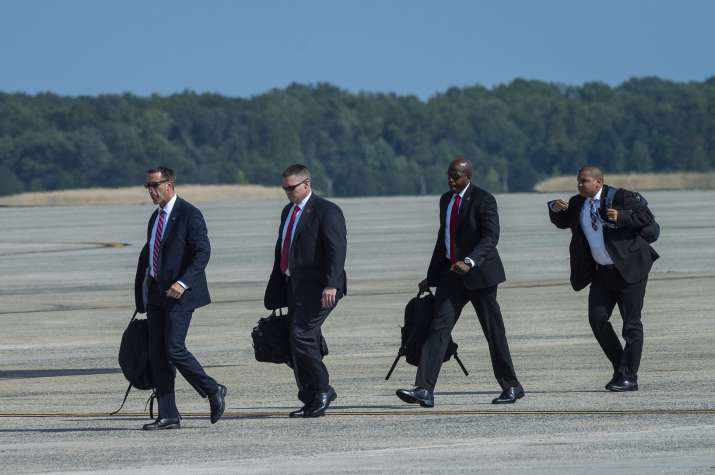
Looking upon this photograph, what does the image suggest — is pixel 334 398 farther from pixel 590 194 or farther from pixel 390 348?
pixel 390 348

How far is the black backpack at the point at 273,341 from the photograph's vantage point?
12500 millimetres

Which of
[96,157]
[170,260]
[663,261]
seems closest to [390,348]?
[170,260]

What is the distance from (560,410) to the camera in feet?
40.3

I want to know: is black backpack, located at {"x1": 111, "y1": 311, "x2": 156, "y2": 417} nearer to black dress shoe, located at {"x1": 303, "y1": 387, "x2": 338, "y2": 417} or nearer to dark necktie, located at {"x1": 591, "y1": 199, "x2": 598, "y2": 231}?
black dress shoe, located at {"x1": 303, "y1": 387, "x2": 338, "y2": 417}

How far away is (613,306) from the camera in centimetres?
1362

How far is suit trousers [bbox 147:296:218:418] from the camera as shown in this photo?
38.7ft

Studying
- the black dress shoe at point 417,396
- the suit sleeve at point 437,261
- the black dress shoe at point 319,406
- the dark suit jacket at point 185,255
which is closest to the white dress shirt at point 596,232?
the suit sleeve at point 437,261

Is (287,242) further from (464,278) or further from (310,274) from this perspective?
(464,278)

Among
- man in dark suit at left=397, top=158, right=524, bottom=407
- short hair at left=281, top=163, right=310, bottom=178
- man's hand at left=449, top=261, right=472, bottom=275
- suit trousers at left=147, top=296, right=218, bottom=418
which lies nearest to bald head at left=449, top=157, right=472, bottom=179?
man in dark suit at left=397, top=158, right=524, bottom=407

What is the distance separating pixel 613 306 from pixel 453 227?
5.22 ft

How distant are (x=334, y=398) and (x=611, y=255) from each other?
245 cm

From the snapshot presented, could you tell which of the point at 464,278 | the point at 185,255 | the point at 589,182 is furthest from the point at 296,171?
the point at 589,182

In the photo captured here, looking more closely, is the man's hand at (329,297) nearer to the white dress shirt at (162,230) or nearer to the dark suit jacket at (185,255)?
the dark suit jacket at (185,255)

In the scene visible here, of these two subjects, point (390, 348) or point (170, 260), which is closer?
point (170, 260)
